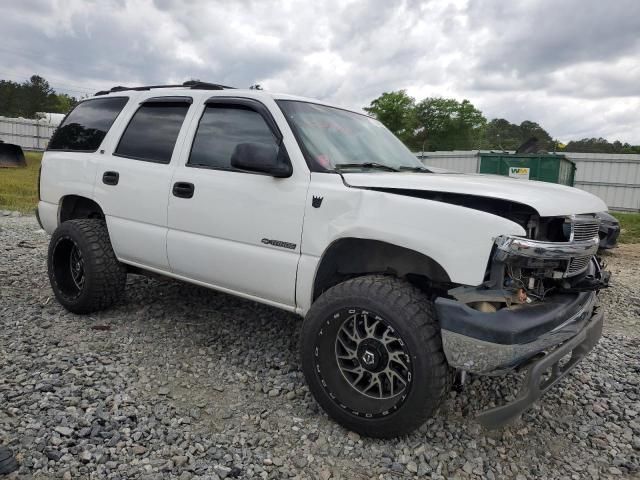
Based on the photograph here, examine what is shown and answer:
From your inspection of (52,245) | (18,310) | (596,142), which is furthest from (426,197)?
(596,142)

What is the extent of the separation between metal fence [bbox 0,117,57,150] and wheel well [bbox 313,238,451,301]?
31533mm

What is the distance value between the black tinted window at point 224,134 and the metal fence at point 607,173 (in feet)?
53.1

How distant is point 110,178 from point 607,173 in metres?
20.7

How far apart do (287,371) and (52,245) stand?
2499 mm

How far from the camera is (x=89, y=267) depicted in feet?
13.7

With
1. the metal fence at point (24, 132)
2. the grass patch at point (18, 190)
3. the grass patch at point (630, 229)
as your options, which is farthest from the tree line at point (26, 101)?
the grass patch at point (630, 229)

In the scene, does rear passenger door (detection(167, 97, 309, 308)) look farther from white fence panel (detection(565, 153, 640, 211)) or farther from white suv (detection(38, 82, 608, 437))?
white fence panel (detection(565, 153, 640, 211))

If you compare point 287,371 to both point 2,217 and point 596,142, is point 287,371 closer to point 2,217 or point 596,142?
point 2,217

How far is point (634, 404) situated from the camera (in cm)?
338

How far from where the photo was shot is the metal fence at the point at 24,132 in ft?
97.6

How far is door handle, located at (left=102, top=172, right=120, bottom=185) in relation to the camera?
13.5 feet

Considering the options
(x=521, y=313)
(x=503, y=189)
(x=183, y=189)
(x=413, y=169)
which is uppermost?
(x=413, y=169)

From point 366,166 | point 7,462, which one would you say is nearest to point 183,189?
point 366,166

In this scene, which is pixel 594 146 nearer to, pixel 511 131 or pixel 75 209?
pixel 511 131
